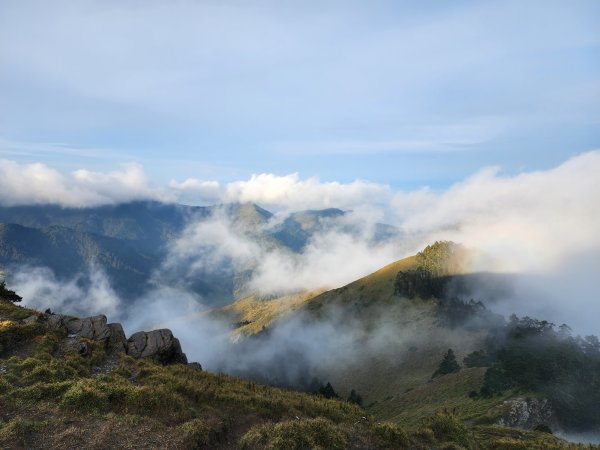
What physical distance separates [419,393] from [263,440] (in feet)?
498

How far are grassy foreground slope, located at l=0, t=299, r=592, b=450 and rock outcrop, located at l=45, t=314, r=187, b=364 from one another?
4.13m

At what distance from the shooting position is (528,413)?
106 metres

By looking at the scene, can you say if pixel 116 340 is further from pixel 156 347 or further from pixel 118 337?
pixel 156 347

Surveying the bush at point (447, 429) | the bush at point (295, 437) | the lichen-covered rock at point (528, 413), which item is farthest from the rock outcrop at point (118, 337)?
the lichen-covered rock at point (528, 413)

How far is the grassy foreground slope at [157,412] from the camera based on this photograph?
22406mm

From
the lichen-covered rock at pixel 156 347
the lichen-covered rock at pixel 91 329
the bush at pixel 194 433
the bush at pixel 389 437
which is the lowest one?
the bush at pixel 389 437

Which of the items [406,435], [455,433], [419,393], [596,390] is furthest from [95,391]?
[596,390]

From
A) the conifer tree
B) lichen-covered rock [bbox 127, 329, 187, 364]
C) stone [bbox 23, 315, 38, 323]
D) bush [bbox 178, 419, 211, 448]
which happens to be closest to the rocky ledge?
lichen-covered rock [bbox 127, 329, 187, 364]

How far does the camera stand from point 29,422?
73.3ft

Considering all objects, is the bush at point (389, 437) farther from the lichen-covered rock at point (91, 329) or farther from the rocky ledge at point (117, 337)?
the lichen-covered rock at point (91, 329)

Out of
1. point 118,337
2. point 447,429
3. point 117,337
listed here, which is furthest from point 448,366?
point 117,337

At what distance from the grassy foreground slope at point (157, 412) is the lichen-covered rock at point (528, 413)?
76.3 m

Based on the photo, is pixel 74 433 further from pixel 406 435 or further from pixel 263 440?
pixel 406 435

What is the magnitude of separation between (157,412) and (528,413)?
113 meters
